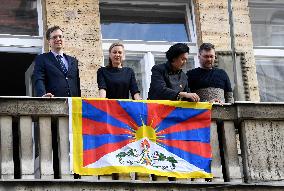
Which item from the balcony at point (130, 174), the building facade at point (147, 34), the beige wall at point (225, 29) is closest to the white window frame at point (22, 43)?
the building facade at point (147, 34)

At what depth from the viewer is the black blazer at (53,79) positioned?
1417 cm

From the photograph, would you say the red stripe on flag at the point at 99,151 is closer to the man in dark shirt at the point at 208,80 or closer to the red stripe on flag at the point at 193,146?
the red stripe on flag at the point at 193,146

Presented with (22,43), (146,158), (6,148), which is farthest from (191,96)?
(22,43)

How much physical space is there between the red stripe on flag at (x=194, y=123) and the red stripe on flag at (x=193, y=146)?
161mm

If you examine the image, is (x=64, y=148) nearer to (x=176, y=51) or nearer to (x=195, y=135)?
(x=195, y=135)

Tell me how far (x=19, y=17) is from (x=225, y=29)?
10.8ft

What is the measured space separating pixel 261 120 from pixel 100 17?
4.44 metres

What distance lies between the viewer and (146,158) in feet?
46.2

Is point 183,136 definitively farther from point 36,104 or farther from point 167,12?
point 167,12

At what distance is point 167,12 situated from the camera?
60.9ft

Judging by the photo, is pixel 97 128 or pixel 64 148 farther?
pixel 97 128

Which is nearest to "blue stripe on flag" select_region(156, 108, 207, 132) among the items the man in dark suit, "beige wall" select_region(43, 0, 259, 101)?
the man in dark suit

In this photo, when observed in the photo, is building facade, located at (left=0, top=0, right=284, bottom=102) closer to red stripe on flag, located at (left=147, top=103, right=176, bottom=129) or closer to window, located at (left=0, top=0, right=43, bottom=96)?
window, located at (left=0, top=0, right=43, bottom=96)

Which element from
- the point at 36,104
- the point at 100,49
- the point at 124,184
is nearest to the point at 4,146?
the point at 36,104
